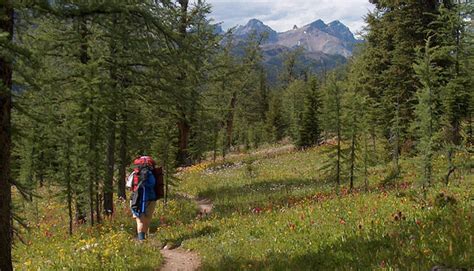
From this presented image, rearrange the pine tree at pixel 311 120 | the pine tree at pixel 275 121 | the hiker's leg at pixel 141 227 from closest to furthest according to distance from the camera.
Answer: the hiker's leg at pixel 141 227
the pine tree at pixel 311 120
the pine tree at pixel 275 121

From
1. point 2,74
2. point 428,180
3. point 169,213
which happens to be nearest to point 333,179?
point 428,180

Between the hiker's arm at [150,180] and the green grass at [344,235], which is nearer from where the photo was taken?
the green grass at [344,235]

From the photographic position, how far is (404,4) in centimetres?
2905

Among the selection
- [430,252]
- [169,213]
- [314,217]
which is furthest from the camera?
[169,213]

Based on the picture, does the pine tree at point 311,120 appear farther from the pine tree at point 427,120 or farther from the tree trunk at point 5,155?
the tree trunk at point 5,155

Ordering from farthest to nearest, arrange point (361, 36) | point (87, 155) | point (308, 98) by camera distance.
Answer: point (308, 98)
point (361, 36)
point (87, 155)

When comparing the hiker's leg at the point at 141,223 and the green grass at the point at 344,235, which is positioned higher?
the green grass at the point at 344,235

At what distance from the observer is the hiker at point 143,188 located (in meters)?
12.2

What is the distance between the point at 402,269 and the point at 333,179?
54.3 ft

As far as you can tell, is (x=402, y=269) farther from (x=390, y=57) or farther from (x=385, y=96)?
(x=390, y=57)

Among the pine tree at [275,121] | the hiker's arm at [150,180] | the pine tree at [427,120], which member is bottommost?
the pine tree at [275,121]

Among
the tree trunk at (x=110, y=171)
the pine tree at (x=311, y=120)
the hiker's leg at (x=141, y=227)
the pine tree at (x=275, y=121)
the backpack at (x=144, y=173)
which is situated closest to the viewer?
the backpack at (x=144, y=173)

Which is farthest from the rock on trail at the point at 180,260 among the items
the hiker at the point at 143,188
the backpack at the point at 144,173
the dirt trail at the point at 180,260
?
the backpack at the point at 144,173

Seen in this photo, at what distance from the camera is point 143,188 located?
40.0 ft
